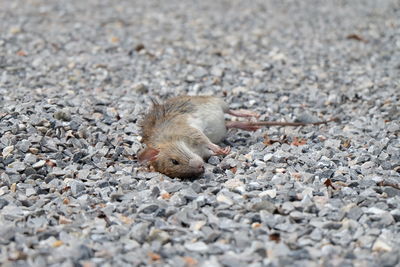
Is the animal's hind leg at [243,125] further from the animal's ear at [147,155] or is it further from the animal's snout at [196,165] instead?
the animal's snout at [196,165]

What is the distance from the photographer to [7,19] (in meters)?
13.4

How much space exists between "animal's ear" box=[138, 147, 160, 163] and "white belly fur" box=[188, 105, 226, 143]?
0.89 metres

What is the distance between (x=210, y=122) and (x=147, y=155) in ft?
3.98

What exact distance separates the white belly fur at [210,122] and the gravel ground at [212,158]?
243 millimetres

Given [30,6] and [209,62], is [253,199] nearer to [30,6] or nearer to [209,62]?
[209,62]

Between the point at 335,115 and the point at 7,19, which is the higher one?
the point at 7,19

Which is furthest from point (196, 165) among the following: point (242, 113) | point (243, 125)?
point (242, 113)

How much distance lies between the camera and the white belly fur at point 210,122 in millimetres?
7203

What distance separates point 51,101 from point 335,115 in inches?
149

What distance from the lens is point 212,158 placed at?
672 cm

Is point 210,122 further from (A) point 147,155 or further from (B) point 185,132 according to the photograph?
(A) point 147,155

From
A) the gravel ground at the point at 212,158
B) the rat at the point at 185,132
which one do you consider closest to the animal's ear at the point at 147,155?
the rat at the point at 185,132

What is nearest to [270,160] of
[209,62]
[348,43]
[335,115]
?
[335,115]

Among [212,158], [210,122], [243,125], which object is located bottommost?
[212,158]
